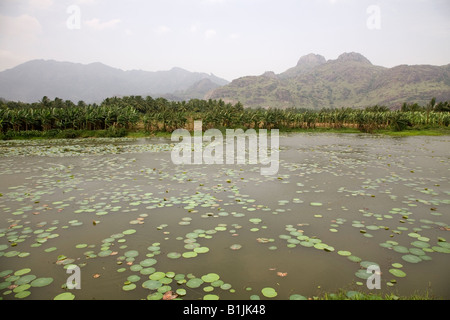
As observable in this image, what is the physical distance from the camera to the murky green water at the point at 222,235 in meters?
3.69

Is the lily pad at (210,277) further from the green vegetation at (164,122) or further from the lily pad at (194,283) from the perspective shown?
the green vegetation at (164,122)

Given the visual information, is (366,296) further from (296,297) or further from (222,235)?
(222,235)

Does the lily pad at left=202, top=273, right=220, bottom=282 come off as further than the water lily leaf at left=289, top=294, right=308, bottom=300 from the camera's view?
Yes

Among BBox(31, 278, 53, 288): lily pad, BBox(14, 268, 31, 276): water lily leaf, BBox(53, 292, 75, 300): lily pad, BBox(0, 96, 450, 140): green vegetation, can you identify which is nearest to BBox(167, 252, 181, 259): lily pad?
BBox(53, 292, 75, 300): lily pad

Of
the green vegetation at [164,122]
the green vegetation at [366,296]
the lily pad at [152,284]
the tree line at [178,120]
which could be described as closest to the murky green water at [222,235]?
the lily pad at [152,284]

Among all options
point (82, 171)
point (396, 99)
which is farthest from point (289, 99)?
point (82, 171)

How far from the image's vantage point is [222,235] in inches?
205

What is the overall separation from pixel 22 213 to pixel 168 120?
2924 cm

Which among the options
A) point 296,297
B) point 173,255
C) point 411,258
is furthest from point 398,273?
point 173,255

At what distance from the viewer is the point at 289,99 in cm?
19488

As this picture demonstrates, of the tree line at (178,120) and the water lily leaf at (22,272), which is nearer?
the water lily leaf at (22,272)

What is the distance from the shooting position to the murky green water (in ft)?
12.1

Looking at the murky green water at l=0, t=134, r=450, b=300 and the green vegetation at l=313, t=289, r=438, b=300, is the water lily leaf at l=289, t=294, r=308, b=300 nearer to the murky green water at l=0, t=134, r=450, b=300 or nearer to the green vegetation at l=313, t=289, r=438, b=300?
the murky green water at l=0, t=134, r=450, b=300
